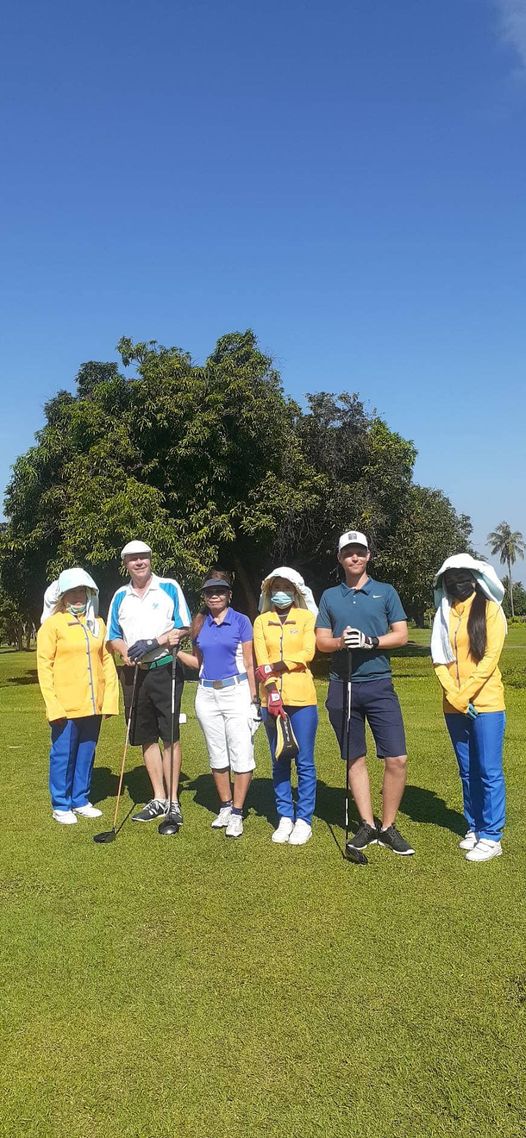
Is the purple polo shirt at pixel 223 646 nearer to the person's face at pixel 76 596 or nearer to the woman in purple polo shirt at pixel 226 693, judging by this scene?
the woman in purple polo shirt at pixel 226 693

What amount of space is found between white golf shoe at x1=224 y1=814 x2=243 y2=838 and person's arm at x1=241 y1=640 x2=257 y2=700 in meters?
0.89

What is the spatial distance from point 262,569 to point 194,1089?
21874 mm

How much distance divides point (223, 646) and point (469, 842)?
7.30ft

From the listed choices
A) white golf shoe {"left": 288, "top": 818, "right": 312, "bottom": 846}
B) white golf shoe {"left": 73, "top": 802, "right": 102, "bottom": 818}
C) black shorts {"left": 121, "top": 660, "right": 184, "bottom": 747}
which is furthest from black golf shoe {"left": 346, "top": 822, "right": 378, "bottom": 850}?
white golf shoe {"left": 73, "top": 802, "right": 102, "bottom": 818}

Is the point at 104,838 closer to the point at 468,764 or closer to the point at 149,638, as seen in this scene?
the point at 149,638

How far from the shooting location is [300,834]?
5.54 metres

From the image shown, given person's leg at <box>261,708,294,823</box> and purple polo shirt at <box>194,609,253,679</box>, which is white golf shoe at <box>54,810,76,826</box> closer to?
purple polo shirt at <box>194,609,253,679</box>

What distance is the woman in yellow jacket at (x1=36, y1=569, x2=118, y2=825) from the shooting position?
6.29m

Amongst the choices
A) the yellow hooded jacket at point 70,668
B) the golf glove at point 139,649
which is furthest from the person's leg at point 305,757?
the yellow hooded jacket at point 70,668

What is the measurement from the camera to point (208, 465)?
20812mm

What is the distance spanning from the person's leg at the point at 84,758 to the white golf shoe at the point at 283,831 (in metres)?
1.75

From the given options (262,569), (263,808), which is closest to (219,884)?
(263,808)

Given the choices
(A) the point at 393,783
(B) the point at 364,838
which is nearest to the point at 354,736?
(A) the point at 393,783

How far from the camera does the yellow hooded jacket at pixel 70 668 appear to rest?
20.6ft
